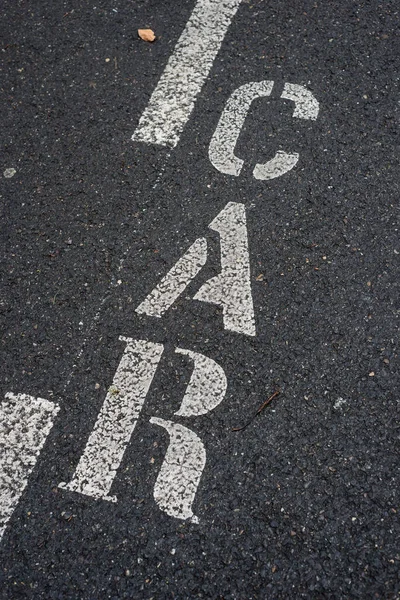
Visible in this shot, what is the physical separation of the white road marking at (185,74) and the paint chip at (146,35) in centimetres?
16

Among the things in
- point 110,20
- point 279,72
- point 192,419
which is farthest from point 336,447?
point 110,20

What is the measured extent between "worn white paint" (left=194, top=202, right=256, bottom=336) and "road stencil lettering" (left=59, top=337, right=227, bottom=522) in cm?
25

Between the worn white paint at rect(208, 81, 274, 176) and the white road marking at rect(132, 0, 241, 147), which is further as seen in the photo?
the white road marking at rect(132, 0, 241, 147)

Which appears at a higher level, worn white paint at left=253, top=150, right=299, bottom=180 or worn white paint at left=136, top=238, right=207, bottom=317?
worn white paint at left=253, top=150, right=299, bottom=180

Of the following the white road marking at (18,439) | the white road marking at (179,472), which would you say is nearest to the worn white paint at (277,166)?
the white road marking at (179,472)

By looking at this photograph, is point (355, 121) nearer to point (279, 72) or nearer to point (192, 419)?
point (279, 72)

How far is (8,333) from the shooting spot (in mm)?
3039

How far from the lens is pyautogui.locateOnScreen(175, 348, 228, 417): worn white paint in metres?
2.77

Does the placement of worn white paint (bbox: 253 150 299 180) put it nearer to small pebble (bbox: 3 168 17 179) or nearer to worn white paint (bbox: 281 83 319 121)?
worn white paint (bbox: 281 83 319 121)

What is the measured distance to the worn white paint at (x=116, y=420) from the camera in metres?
2.61

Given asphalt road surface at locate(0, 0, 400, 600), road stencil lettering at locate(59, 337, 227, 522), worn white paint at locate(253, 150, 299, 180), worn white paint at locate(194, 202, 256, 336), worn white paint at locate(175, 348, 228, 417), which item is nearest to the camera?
asphalt road surface at locate(0, 0, 400, 600)

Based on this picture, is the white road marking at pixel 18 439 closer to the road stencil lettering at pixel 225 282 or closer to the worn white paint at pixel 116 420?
the worn white paint at pixel 116 420

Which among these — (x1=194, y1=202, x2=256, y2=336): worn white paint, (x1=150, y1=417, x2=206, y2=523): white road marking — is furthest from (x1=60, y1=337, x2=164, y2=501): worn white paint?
(x1=194, y1=202, x2=256, y2=336): worn white paint

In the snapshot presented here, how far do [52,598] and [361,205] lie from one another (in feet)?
7.36
